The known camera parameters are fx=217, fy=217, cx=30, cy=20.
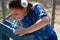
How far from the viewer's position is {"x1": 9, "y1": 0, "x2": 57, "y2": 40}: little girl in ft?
5.21

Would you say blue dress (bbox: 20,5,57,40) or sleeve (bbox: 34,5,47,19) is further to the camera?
blue dress (bbox: 20,5,57,40)

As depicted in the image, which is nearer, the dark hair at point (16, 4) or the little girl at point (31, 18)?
the little girl at point (31, 18)

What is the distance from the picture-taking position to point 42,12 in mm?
1657

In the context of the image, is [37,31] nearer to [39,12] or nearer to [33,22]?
[33,22]

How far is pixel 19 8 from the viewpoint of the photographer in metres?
1.70

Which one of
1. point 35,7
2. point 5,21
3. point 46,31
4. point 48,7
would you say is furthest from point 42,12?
point 48,7

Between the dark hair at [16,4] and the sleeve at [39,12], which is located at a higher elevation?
the dark hair at [16,4]

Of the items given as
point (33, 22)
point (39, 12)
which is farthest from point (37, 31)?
point (39, 12)

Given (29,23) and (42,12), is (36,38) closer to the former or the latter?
(29,23)

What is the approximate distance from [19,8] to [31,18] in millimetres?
141

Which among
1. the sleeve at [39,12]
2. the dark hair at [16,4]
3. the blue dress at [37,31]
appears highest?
the dark hair at [16,4]

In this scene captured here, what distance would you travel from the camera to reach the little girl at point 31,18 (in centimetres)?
159

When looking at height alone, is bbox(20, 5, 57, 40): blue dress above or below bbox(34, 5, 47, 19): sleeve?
below

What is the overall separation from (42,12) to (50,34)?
25 centimetres
